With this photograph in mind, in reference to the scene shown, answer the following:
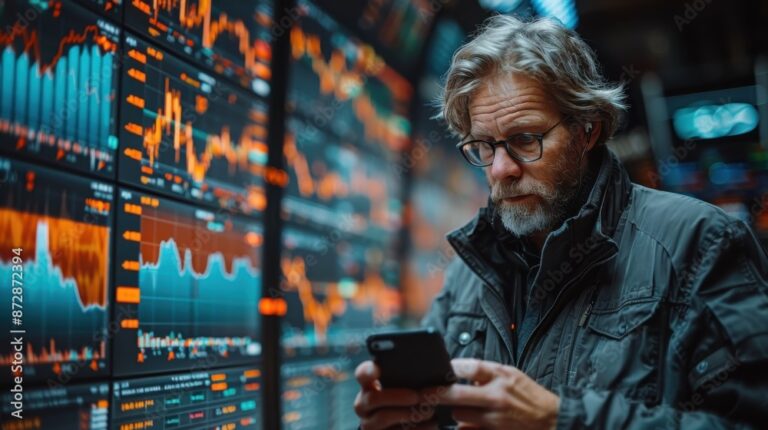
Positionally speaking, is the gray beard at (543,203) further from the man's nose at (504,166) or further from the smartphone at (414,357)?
the smartphone at (414,357)

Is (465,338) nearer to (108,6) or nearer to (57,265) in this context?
(57,265)

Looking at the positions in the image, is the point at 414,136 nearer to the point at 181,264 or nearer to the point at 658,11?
the point at 181,264

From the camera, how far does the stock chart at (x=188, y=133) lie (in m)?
1.86

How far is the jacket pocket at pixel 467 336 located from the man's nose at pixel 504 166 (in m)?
0.41

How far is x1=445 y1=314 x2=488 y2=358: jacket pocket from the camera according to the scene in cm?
189

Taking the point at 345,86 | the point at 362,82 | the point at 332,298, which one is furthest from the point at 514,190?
the point at 362,82

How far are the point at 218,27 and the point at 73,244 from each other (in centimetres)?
99

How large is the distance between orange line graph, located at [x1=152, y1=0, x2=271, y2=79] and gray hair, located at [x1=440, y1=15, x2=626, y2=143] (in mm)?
811

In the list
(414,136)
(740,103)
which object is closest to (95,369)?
(414,136)

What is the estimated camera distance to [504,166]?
175cm

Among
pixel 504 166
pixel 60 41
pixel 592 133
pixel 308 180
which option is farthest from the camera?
pixel 308 180

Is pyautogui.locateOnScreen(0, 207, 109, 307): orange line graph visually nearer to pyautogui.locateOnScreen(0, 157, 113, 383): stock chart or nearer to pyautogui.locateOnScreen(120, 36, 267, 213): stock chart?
pyautogui.locateOnScreen(0, 157, 113, 383): stock chart

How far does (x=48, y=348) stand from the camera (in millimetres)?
1554

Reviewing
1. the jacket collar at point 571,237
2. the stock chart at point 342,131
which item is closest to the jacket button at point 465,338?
the jacket collar at point 571,237
